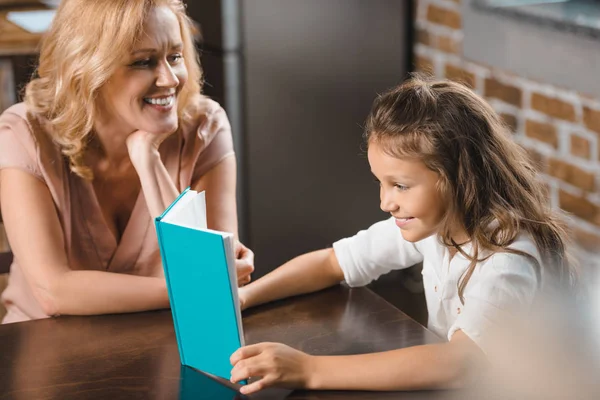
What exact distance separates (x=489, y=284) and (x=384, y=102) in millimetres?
352

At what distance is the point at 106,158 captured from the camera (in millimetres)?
2020

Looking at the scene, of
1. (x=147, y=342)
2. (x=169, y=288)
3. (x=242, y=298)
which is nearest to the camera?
(x=169, y=288)

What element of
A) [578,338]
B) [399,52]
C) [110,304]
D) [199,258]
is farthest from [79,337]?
[399,52]

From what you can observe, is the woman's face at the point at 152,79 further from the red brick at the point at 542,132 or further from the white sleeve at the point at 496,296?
the red brick at the point at 542,132

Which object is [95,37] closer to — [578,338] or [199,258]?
[199,258]

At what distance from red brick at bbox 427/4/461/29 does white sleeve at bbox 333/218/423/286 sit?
1448 mm

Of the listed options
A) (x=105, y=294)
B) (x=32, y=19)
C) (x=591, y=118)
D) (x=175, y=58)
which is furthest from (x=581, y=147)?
(x=32, y=19)

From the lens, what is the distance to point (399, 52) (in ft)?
10.7

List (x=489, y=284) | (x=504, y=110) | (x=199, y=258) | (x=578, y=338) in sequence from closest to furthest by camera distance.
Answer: (x=199, y=258), (x=489, y=284), (x=578, y=338), (x=504, y=110)

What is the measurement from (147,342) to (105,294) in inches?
7.2

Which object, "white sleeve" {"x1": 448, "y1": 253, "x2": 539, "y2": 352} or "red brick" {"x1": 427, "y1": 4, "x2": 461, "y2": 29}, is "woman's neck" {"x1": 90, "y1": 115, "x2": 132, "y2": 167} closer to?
"white sleeve" {"x1": 448, "y1": 253, "x2": 539, "y2": 352}

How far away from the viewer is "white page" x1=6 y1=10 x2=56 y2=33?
10.8 ft

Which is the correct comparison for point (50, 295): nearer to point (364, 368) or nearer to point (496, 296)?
point (364, 368)

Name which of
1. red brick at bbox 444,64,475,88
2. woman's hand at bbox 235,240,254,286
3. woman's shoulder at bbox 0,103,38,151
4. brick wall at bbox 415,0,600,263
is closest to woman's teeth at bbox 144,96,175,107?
woman's shoulder at bbox 0,103,38,151
